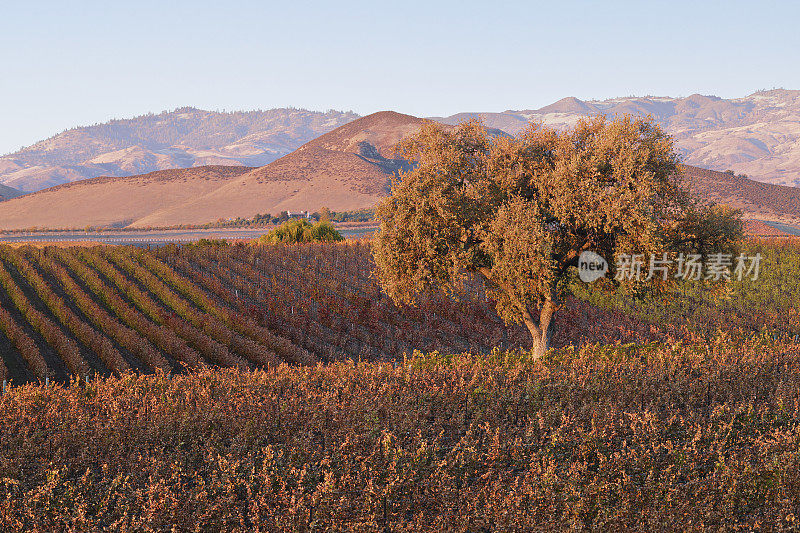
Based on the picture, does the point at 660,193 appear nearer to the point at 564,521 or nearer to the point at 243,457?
the point at 564,521

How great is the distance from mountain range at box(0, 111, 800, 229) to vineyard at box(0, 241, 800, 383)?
10404cm

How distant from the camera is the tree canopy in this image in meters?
16.0

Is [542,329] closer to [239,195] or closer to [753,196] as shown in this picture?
[753,196]

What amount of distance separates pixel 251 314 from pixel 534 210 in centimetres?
1295

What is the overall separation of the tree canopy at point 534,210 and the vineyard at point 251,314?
5.57ft

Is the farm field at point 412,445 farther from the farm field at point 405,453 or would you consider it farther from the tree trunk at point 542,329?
the tree trunk at point 542,329

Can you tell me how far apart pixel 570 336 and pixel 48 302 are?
806 inches

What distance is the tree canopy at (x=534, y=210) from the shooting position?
1596 cm

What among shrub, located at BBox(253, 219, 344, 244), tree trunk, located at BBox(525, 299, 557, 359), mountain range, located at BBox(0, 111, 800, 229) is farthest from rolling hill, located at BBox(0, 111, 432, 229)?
tree trunk, located at BBox(525, 299, 557, 359)

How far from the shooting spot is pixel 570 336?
25.8 meters

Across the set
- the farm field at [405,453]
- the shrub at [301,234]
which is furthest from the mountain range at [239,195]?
the farm field at [405,453]

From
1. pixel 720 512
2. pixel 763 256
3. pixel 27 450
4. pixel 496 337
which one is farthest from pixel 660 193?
pixel 763 256

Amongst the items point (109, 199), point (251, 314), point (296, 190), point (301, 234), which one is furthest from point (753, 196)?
point (109, 199)

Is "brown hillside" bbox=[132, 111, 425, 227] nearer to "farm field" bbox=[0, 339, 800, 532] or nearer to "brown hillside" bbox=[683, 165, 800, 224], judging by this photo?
"brown hillside" bbox=[683, 165, 800, 224]
